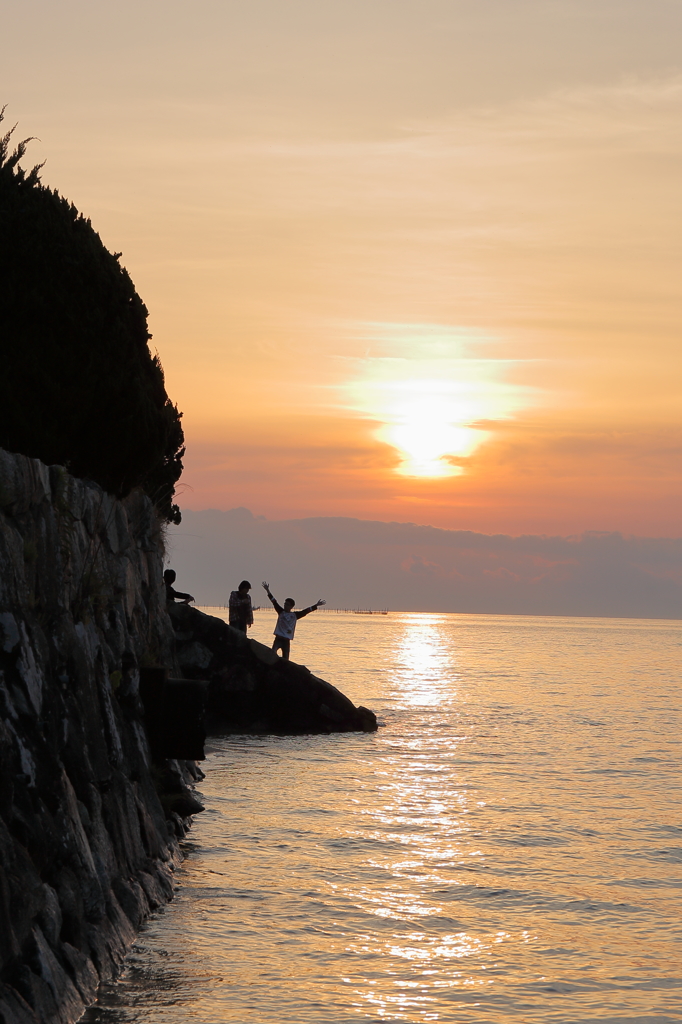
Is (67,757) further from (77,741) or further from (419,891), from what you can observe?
(419,891)

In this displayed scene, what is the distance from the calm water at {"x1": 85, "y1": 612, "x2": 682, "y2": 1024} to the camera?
868 cm

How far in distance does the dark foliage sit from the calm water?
15.9 feet

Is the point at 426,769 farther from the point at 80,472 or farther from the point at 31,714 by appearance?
the point at 31,714

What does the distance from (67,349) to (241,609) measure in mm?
16793

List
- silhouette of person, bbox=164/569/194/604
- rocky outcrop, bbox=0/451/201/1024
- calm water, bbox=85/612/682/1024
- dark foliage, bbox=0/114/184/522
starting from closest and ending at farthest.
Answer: rocky outcrop, bbox=0/451/201/1024
calm water, bbox=85/612/682/1024
dark foliage, bbox=0/114/184/522
silhouette of person, bbox=164/569/194/604

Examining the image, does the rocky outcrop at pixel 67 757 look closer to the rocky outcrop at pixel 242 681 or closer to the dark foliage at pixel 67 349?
the dark foliage at pixel 67 349

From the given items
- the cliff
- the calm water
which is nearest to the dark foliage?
the cliff

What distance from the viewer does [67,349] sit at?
431 inches

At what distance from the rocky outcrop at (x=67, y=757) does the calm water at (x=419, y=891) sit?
0.52 metres

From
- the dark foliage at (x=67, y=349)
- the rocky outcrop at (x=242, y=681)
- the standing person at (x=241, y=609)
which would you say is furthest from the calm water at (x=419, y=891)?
the dark foliage at (x=67, y=349)

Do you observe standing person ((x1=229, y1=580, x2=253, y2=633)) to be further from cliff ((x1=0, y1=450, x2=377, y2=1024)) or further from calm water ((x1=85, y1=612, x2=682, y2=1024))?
cliff ((x1=0, y1=450, x2=377, y2=1024))

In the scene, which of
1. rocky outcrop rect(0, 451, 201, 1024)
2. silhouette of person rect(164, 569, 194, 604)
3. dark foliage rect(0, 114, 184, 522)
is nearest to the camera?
rocky outcrop rect(0, 451, 201, 1024)

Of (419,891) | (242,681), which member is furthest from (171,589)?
(419,891)

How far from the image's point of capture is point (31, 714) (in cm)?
806
